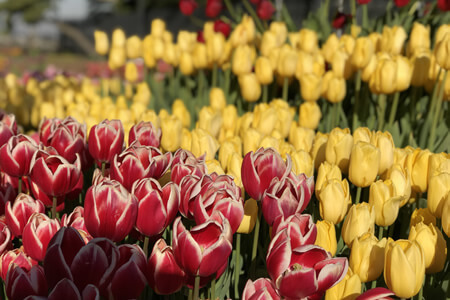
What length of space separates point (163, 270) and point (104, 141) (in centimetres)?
60

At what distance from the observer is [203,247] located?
1.06 meters

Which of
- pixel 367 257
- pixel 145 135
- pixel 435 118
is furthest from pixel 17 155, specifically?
pixel 435 118

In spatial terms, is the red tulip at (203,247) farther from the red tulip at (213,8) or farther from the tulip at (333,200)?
the red tulip at (213,8)

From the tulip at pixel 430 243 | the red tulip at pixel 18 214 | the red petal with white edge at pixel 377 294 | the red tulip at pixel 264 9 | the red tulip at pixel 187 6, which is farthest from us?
the red tulip at pixel 187 6

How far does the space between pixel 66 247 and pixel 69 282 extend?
88mm

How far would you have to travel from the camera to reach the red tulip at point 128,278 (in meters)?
1.02

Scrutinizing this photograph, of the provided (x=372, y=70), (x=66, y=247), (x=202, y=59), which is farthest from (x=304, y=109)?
(x=66, y=247)

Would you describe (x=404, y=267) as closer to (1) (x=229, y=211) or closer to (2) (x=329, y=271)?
(2) (x=329, y=271)

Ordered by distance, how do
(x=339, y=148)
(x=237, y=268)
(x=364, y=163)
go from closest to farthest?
(x=237, y=268), (x=364, y=163), (x=339, y=148)

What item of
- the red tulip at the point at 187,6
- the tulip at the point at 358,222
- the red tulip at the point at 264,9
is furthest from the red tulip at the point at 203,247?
the red tulip at the point at 187,6

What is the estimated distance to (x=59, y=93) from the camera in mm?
3451

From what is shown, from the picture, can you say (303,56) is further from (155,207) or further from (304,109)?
(155,207)

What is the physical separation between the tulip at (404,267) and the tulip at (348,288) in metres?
0.07

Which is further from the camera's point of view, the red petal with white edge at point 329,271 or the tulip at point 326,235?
the tulip at point 326,235
